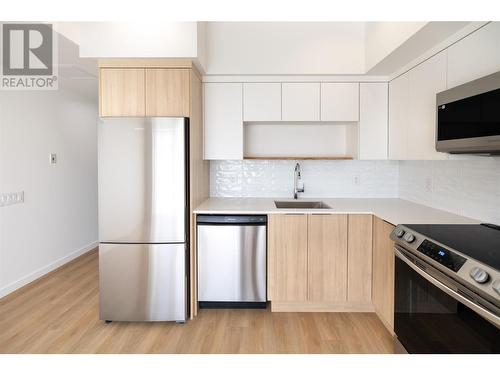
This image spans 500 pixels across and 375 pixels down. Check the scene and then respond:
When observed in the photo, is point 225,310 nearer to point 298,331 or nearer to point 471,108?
point 298,331

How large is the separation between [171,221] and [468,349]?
2029mm

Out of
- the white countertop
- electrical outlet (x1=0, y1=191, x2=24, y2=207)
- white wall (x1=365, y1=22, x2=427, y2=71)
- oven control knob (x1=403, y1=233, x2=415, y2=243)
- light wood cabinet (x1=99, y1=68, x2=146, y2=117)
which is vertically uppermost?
white wall (x1=365, y1=22, x2=427, y2=71)

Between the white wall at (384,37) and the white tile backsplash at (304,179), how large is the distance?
1.04 m

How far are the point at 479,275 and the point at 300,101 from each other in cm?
226

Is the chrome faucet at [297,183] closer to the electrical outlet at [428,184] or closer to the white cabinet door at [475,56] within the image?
the electrical outlet at [428,184]

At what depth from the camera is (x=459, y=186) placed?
8.35 ft

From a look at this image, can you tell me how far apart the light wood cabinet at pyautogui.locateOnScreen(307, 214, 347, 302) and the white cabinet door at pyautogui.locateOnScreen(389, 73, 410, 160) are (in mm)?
781

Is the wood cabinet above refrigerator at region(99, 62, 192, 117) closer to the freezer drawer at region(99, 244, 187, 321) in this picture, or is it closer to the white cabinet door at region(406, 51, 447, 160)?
the freezer drawer at region(99, 244, 187, 321)

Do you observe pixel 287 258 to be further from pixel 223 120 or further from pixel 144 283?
pixel 223 120

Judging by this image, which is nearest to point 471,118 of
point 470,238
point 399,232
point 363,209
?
point 470,238

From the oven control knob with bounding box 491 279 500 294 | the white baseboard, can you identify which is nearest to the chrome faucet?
the oven control knob with bounding box 491 279 500 294

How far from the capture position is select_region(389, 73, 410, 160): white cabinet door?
2822 millimetres

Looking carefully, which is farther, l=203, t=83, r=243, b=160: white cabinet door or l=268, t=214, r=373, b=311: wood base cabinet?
l=203, t=83, r=243, b=160: white cabinet door

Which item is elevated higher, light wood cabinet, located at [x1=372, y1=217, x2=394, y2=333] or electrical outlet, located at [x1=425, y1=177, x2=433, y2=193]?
electrical outlet, located at [x1=425, y1=177, x2=433, y2=193]
